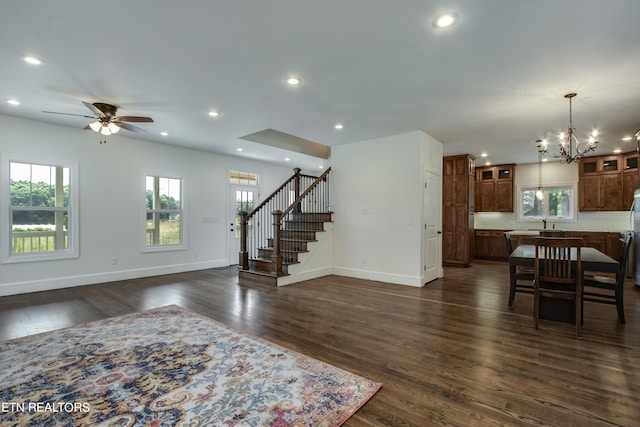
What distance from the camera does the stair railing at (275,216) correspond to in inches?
219

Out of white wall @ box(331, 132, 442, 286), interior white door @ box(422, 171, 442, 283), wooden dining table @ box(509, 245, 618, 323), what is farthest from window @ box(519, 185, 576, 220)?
wooden dining table @ box(509, 245, 618, 323)

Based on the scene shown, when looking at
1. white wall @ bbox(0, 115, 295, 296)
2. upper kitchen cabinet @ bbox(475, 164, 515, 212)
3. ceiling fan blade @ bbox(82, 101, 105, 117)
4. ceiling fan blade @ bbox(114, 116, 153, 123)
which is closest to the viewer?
ceiling fan blade @ bbox(82, 101, 105, 117)

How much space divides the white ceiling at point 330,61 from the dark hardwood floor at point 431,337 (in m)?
2.67

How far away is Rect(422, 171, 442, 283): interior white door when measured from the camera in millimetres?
5547

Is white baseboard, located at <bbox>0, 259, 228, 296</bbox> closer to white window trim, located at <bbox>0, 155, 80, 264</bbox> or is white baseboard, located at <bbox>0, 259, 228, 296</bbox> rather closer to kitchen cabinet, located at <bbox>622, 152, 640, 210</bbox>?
white window trim, located at <bbox>0, 155, 80, 264</bbox>

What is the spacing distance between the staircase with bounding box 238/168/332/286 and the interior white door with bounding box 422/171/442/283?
1.97 meters

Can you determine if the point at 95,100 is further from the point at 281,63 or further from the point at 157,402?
the point at 157,402

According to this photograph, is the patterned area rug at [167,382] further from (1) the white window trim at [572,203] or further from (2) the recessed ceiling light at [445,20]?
(1) the white window trim at [572,203]

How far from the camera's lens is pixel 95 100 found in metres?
4.01

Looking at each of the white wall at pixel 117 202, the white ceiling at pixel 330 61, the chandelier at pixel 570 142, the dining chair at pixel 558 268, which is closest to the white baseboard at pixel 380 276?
the dining chair at pixel 558 268

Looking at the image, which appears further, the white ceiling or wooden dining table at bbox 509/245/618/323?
wooden dining table at bbox 509/245/618/323

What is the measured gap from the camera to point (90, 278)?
5.45 metres

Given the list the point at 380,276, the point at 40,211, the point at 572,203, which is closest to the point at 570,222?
the point at 572,203

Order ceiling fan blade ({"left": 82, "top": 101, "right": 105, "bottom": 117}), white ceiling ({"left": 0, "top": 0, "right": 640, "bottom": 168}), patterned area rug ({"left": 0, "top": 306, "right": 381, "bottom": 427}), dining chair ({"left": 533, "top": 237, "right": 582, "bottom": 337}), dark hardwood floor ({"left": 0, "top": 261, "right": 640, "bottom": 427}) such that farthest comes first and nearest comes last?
ceiling fan blade ({"left": 82, "top": 101, "right": 105, "bottom": 117})
dining chair ({"left": 533, "top": 237, "right": 582, "bottom": 337})
white ceiling ({"left": 0, "top": 0, "right": 640, "bottom": 168})
dark hardwood floor ({"left": 0, "top": 261, "right": 640, "bottom": 427})
patterned area rug ({"left": 0, "top": 306, "right": 381, "bottom": 427})
